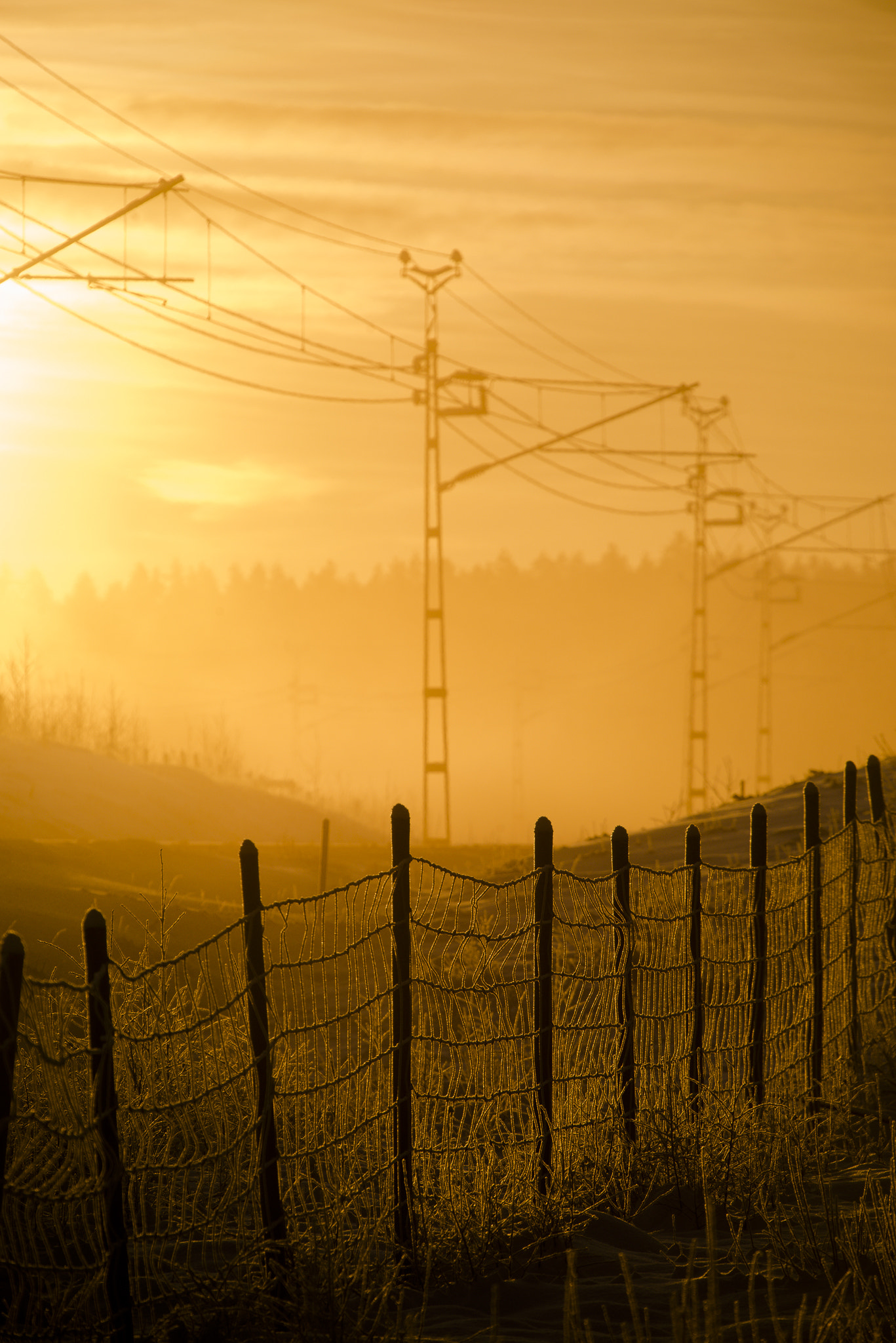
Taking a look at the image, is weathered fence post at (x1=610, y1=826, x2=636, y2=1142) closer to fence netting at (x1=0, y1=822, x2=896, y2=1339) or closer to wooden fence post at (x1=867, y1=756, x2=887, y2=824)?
fence netting at (x1=0, y1=822, x2=896, y2=1339)

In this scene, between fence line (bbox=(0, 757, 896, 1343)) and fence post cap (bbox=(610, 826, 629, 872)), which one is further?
fence post cap (bbox=(610, 826, 629, 872))

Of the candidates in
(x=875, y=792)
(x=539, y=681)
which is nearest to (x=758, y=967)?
(x=875, y=792)

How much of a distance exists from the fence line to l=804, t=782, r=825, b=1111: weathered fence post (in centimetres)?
2

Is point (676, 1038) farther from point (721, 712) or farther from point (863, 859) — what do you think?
point (721, 712)

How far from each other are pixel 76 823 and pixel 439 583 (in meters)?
13.0

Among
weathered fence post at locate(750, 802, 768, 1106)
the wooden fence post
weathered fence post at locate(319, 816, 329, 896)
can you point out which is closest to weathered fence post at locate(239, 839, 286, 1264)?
weathered fence post at locate(750, 802, 768, 1106)

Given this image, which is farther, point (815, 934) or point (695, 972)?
point (815, 934)

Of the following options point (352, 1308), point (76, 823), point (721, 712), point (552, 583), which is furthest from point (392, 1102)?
point (552, 583)

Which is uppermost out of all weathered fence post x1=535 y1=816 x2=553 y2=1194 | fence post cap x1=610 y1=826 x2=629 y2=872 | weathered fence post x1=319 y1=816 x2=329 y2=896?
fence post cap x1=610 y1=826 x2=629 y2=872

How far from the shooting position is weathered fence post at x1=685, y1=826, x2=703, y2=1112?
8055 millimetres

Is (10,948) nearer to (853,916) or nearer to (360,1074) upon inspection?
(360,1074)

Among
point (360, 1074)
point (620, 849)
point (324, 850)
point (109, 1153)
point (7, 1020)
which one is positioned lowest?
point (324, 850)

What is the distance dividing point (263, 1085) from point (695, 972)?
11.2 ft

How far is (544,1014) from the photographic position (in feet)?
22.6
